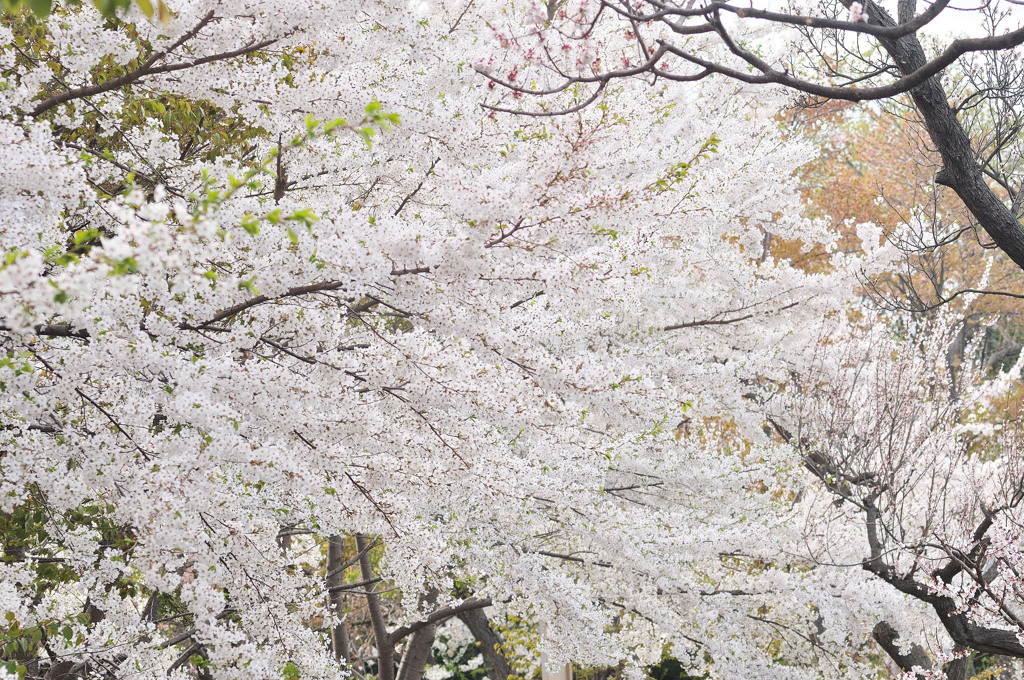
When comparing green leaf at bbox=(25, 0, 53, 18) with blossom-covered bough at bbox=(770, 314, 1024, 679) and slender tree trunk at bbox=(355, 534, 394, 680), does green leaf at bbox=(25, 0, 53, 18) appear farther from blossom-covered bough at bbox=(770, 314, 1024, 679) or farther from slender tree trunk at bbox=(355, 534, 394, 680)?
slender tree trunk at bbox=(355, 534, 394, 680)

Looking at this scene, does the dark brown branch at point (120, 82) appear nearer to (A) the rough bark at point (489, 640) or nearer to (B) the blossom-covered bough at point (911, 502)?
(B) the blossom-covered bough at point (911, 502)

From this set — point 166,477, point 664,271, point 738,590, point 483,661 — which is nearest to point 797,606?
point 738,590

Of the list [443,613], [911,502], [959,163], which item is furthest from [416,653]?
[959,163]

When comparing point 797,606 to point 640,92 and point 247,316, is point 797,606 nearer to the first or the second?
point 640,92

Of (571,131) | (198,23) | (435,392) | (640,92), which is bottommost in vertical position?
(435,392)

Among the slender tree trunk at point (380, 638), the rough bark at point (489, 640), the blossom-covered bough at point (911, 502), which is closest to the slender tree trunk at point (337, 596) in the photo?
the slender tree trunk at point (380, 638)

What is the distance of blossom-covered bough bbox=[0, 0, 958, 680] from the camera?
3.44 m

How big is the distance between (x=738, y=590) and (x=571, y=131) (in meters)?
5.37

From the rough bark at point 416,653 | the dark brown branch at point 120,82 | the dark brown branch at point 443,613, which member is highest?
the dark brown branch at point 120,82

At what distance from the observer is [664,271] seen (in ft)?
26.7

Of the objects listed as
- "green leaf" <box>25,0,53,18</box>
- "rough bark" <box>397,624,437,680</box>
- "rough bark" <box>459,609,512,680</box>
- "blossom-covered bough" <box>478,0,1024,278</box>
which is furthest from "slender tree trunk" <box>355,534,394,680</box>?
"green leaf" <box>25,0,53,18</box>

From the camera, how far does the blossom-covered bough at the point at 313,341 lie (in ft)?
11.3

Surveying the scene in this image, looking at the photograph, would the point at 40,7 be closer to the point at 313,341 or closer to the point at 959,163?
the point at 313,341

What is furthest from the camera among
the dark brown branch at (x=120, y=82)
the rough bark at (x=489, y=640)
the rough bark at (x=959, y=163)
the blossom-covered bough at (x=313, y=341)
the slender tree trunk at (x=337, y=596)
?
the rough bark at (x=489, y=640)
